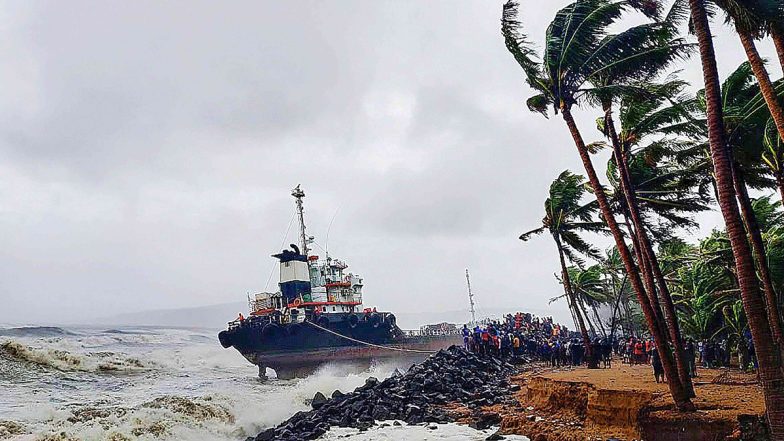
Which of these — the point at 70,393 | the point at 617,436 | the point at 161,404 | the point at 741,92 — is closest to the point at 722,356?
the point at 741,92

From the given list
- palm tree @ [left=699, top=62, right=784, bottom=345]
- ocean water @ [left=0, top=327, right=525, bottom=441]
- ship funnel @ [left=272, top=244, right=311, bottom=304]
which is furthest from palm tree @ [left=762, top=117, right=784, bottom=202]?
ship funnel @ [left=272, top=244, right=311, bottom=304]

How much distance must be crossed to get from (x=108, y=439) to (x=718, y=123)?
673 inches

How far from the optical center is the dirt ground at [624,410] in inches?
381

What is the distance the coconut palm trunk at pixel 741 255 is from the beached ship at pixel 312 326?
35755mm

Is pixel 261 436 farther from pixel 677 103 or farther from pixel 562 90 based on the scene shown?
pixel 677 103

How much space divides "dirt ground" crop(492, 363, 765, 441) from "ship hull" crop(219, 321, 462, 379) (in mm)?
27010

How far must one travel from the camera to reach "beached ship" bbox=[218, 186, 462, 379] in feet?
134

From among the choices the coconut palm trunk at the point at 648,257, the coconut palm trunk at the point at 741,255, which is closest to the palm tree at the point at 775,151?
the coconut palm trunk at the point at 648,257

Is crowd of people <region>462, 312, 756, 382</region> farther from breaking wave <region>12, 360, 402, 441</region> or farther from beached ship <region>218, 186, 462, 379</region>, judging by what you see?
beached ship <region>218, 186, 462, 379</region>

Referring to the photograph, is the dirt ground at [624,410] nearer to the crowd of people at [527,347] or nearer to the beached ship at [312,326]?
the crowd of people at [527,347]

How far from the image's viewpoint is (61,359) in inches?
1462

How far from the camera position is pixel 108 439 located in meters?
16.0

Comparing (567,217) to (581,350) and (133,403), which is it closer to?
(581,350)

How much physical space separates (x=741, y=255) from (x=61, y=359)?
41.0 metres
